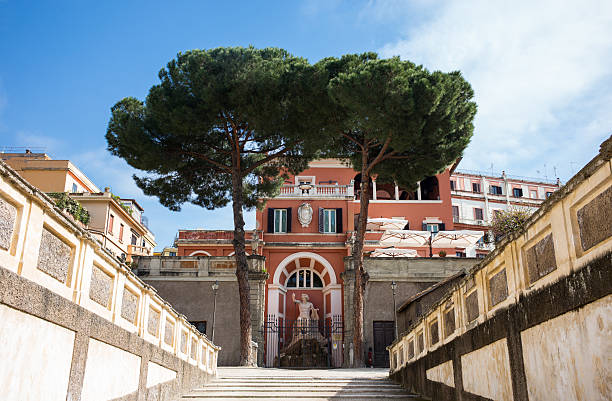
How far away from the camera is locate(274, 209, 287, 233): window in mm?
30234

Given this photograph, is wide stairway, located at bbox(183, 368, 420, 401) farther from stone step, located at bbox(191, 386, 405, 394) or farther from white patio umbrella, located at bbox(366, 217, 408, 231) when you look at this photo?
white patio umbrella, located at bbox(366, 217, 408, 231)

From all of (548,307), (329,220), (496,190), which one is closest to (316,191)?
(329,220)

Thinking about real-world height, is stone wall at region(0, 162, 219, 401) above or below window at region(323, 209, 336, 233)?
below

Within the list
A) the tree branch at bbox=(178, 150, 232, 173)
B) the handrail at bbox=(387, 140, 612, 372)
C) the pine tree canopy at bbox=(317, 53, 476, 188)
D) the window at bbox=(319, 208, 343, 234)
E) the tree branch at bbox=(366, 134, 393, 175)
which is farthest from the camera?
the window at bbox=(319, 208, 343, 234)

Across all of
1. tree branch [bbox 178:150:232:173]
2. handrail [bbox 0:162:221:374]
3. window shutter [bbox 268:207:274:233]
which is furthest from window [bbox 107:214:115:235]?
handrail [bbox 0:162:221:374]

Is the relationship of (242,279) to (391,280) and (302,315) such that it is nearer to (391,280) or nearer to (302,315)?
(302,315)

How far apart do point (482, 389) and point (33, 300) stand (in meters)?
5.51

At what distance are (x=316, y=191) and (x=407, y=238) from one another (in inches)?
237

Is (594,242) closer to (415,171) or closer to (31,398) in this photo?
(31,398)

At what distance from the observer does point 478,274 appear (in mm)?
7398

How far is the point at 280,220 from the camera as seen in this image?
30.4m

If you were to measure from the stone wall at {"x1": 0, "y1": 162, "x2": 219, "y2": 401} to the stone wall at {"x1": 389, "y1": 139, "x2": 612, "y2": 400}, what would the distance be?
15.4ft

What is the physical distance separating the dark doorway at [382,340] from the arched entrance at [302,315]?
176 cm

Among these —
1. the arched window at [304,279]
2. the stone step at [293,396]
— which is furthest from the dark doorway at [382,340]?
the stone step at [293,396]
